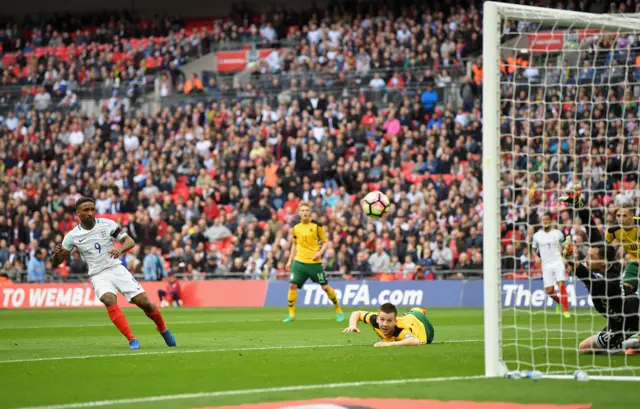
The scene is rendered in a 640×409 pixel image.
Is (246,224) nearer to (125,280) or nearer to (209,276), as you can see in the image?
(209,276)

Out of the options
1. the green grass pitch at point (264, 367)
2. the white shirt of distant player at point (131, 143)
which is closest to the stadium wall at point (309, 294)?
the white shirt of distant player at point (131, 143)

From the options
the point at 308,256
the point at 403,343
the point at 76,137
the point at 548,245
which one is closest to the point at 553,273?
the point at 548,245

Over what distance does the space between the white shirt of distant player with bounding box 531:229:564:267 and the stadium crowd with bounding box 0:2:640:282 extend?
144 inches

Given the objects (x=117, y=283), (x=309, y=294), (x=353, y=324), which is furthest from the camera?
(x=309, y=294)

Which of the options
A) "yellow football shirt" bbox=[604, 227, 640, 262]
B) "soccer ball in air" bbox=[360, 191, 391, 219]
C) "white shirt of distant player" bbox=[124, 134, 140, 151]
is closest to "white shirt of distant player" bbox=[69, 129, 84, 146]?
"white shirt of distant player" bbox=[124, 134, 140, 151]

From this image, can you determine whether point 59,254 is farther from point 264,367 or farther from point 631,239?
point 631,239

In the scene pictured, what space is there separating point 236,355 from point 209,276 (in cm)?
1978

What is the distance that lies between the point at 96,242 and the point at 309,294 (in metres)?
16.0

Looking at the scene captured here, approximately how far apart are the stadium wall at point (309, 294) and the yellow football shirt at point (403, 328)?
11.8 meters

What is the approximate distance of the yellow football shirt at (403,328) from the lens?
1312cm

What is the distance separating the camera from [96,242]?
13.9m

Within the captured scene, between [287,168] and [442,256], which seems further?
[287,168]

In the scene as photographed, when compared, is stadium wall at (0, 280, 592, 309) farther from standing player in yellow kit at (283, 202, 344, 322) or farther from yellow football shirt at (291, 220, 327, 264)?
yellow football shirt at (291, 220, 327, 264)

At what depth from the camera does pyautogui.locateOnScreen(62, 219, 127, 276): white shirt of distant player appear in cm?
1385
